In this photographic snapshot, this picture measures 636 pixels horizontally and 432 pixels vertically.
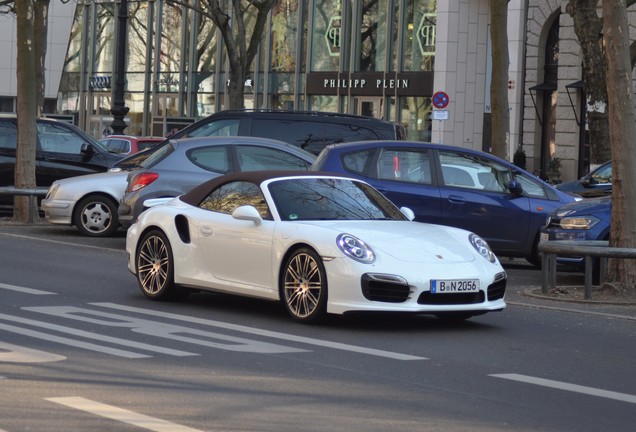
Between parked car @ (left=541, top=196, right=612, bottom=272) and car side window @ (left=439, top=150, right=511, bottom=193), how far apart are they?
5.77 ft

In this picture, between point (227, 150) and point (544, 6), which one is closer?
point (227, 150)

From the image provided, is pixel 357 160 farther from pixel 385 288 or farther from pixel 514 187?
pixel 385 288

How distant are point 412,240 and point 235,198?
191 cm

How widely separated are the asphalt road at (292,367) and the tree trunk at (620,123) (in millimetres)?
1141

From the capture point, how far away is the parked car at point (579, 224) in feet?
53.1

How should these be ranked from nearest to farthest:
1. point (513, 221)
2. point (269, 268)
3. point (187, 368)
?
point (187, 368), point (269, 268), point (513, 221)

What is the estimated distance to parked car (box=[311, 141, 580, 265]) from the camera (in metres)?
17.7

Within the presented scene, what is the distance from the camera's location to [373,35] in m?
52.2

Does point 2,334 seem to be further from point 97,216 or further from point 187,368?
point 97,216

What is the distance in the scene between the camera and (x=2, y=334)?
33.9 feet

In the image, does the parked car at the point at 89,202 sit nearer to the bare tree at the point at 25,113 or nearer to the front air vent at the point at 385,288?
the bare tree at the point at 25,113

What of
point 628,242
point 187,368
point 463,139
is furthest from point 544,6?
point 187,368

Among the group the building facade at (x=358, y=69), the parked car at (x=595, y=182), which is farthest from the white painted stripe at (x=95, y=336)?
the building facade at (x=358, y=69)

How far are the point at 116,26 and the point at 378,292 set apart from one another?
57771mm
